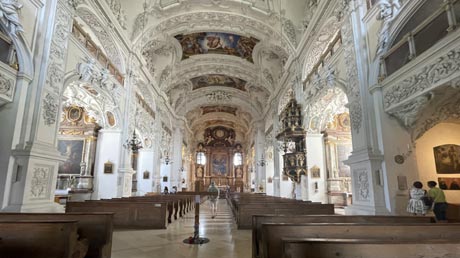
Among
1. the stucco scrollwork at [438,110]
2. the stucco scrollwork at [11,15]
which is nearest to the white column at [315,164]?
the stucco scrollwork at [438,110]

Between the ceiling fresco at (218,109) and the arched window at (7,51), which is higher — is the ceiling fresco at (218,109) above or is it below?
above

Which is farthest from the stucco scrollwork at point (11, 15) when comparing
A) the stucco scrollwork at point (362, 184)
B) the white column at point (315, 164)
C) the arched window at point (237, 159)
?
the arched window at point (237, 159)

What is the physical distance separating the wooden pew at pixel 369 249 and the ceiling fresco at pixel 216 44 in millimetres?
12412

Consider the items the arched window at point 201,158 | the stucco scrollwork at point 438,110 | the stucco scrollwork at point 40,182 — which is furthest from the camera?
the arched window at point 201,158

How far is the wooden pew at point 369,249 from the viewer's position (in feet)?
5.09

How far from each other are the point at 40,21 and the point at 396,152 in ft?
26.1

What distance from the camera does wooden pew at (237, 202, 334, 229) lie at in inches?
216

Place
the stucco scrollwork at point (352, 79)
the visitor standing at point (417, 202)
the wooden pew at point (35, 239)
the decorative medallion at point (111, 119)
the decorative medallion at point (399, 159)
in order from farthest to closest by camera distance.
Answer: the decorative medallion at point (111, 119) < the stucco scrollwork at point (352, 79) < the decorative medallion at point (399, 159) < the visitor standing at point (417, 202) < the wooden pew at point (35, 239)

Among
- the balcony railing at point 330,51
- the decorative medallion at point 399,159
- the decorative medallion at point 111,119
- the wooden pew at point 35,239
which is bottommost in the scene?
the wooden pew at point 35,239

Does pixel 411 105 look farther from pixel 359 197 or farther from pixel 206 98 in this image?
pixel 206 98

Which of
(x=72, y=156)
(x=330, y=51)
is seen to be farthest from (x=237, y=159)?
(x=330, y=51)

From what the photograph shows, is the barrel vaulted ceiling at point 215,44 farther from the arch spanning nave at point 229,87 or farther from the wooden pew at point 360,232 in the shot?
the wooden pew at point 360,232

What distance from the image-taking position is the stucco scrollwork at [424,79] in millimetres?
3760

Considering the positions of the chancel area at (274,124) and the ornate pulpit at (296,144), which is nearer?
the chancel area at (274,124)
